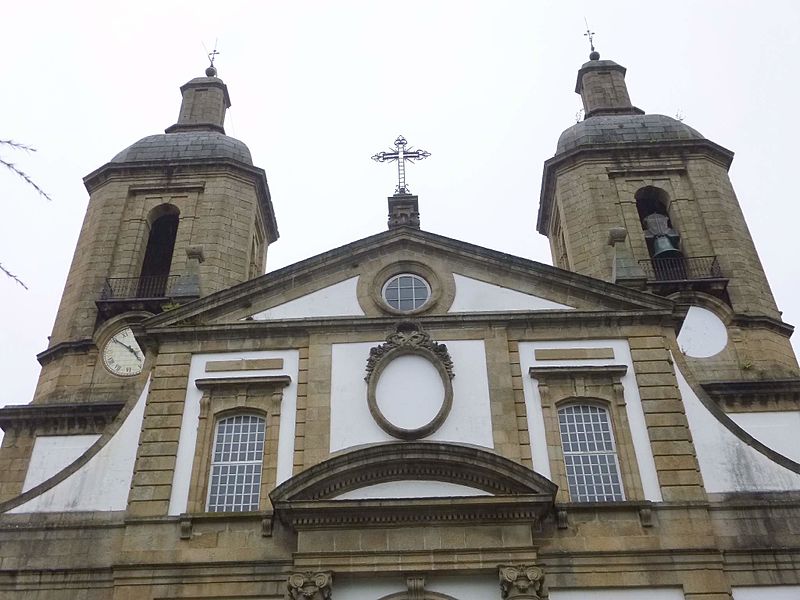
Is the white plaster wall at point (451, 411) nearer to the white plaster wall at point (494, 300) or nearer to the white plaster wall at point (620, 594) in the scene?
the white plaster wall at point (494, 300)

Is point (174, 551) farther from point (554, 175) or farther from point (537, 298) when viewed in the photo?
point (554, 175)

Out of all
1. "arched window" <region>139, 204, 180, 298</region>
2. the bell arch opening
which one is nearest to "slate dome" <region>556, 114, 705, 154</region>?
the bell arch opening

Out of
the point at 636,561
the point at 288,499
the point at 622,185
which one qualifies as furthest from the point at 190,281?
the point at 622,185

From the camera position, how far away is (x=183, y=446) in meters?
15.5

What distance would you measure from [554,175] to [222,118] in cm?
1056

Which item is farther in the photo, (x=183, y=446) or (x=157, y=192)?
(x=157, y=192)

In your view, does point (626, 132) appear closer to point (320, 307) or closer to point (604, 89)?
point (604, 89)

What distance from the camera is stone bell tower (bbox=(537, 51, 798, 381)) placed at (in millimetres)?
20906

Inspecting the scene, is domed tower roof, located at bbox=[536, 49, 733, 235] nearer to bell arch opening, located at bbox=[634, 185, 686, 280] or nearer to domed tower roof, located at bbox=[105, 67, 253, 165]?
bell arch opening, located at bbox=[634, 185, 686, 280]

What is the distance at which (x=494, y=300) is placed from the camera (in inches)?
672

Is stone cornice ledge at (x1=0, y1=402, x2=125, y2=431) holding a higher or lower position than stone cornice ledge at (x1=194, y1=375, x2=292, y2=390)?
higher

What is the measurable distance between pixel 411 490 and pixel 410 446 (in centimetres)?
70

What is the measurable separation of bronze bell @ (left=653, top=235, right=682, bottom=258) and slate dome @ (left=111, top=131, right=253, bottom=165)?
35.4 feet

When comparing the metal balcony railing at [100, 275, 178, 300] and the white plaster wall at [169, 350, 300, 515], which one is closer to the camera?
the white plaster wall at [169, 350, 300, 515]
